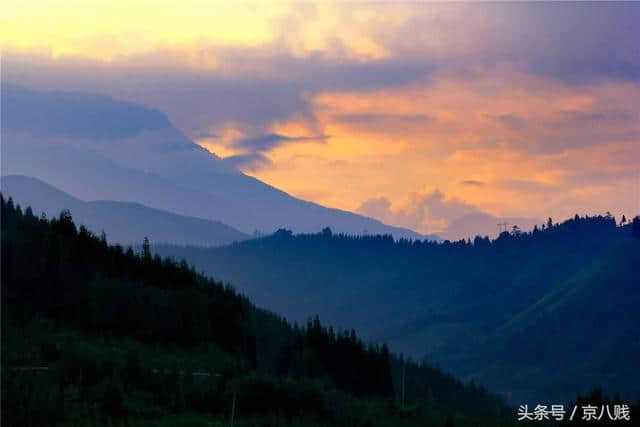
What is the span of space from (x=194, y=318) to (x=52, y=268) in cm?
2184

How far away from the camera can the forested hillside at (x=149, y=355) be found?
106250mm

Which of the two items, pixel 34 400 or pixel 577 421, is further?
pixel 577 421

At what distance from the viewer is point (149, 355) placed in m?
150

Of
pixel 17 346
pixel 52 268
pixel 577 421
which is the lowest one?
pixel 577 421

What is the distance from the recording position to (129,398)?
10925 centimetres

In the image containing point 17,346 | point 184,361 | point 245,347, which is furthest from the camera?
point 245,347

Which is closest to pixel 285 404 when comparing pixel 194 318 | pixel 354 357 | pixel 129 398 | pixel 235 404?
pixel 235 404

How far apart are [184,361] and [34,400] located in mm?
55683

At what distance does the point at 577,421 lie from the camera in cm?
11019

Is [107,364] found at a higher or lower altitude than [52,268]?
lower

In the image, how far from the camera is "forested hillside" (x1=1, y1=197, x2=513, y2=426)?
106250mm

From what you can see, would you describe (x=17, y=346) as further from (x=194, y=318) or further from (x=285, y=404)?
(x=194, y=318)

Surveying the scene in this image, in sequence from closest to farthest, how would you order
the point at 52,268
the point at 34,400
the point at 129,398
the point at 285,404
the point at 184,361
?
the point at 34,400 < the point at 129,398 < the point at 285,404 < the point at 184,361 < the point at 52,268

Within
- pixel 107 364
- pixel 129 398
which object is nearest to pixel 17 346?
pixel 107 364
